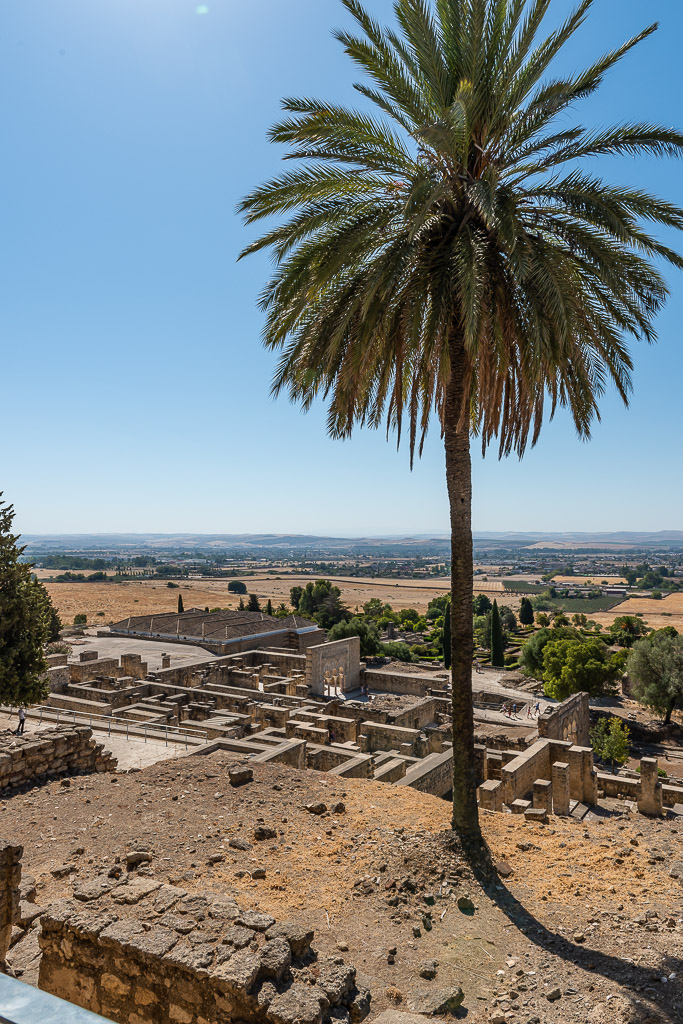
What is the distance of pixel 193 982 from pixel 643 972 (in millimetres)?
5088

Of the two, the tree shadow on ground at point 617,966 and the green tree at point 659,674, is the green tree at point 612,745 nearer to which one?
the green tree at point 659,674

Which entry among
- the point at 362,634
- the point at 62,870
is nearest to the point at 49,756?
the point at 62,870

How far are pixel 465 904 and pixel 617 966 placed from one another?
2069mm

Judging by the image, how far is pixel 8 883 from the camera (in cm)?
680

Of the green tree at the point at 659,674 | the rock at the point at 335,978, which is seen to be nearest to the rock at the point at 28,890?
the rock at the point at 335,978

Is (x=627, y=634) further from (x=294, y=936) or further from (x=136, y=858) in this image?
(x=294, y=936)

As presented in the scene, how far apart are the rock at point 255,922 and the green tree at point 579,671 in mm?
37090

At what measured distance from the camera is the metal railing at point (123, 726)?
681 inches

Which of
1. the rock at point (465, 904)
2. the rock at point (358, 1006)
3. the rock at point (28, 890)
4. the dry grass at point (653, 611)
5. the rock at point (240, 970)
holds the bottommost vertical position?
the dry grass at point (653, 611)

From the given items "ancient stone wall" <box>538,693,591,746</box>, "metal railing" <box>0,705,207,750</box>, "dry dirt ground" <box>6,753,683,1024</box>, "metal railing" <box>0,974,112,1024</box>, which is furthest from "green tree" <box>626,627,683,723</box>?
"metal railing" <box>0,974,112,1024</box>

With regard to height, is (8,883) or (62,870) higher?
(8,883)

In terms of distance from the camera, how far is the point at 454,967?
716cm

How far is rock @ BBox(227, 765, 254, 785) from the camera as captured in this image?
40.3 ft

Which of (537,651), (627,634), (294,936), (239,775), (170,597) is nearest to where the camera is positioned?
(294,936)
